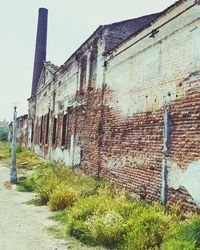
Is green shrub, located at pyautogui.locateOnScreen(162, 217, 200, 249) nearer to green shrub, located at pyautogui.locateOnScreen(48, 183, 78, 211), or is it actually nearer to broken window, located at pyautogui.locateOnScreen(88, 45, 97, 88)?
green shrub, located at pyautogui.locateOnScreen(48, 183, 78, 211)

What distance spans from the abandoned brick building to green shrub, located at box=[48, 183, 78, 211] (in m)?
1.41

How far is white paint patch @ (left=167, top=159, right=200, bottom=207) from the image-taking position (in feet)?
22.6

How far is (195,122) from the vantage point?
23.6 feet

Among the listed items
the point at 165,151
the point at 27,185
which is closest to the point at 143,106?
the point at 165,151

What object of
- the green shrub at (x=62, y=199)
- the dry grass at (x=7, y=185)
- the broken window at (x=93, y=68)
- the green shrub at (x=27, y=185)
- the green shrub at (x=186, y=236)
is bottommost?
the dry grass at (x=7, y=185)

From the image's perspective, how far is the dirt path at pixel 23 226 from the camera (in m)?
6.74

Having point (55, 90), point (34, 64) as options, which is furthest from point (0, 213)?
point (34, 64)

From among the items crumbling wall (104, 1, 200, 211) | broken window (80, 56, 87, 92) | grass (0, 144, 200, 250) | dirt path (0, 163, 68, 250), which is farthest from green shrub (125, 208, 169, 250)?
broken window (80, 56, 87, 92)

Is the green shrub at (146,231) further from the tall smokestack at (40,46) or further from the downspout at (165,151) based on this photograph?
the tall smokestack at (40,46)

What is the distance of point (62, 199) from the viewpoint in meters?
9.49

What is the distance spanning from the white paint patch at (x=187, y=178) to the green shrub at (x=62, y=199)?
8.78ft

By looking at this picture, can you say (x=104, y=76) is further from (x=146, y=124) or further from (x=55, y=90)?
(x=55, y=90)

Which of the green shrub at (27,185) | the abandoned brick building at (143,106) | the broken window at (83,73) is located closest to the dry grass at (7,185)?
the green shrub at (27,185)

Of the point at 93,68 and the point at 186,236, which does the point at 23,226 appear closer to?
the point at 186,236
